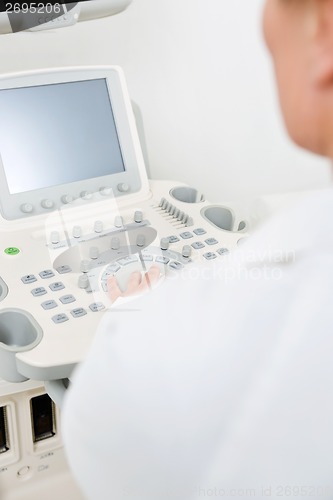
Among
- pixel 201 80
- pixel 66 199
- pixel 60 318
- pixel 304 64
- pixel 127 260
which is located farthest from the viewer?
pixel 201 80

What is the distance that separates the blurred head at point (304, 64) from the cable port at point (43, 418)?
55 centimetres

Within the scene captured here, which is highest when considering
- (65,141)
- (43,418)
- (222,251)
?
(65,141)

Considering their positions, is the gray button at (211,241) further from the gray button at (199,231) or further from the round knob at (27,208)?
the round knob at (27,208)

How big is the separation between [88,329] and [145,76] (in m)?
0.52

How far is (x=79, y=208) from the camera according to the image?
886mm

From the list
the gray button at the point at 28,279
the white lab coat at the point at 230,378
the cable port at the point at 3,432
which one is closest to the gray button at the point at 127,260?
the gray button at the point at 28,279

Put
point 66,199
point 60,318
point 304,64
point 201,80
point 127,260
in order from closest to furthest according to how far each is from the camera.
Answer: point 304,64, point 60,318, point 127,260, point 66,199, point 201,80

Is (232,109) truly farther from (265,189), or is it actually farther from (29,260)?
(29,260)

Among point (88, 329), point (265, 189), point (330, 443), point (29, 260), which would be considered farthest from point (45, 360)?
point (265, 189)

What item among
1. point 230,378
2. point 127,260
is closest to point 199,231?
point 127,260

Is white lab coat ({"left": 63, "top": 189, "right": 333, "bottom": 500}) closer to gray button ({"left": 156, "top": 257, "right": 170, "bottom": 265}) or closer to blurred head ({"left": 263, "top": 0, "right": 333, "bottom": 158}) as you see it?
blurred head ({"left": 263, "top": 0, "right": 333, "bottom": 158})

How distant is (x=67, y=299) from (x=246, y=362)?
0.38 meters

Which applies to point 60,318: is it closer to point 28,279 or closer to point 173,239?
point 28,279

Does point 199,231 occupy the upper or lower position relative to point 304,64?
lower
